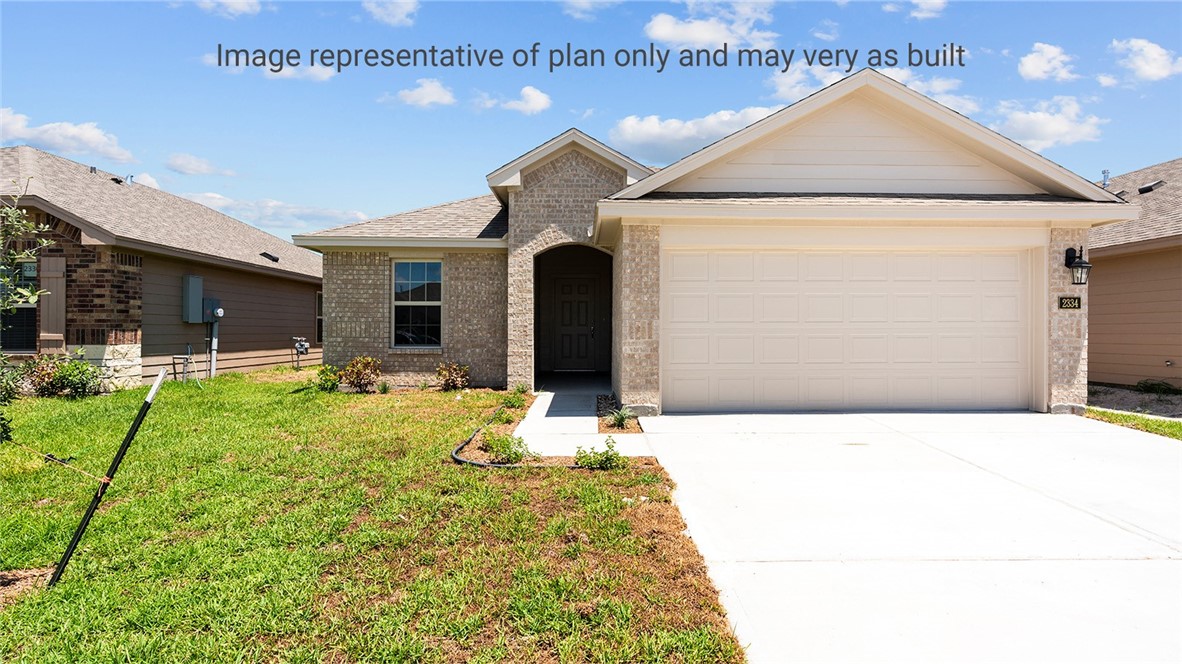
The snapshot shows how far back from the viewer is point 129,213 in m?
13.5

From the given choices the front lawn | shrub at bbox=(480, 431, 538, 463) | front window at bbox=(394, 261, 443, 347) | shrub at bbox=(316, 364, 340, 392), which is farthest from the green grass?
shrub at bbox=(316, 364, 340, 392)

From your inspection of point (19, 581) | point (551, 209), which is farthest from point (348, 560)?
point (551, 209)

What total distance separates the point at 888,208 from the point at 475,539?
7.52 meters

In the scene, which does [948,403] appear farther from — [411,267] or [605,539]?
[411,267]

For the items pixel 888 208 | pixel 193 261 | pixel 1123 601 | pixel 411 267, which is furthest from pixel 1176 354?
pixel 193 261

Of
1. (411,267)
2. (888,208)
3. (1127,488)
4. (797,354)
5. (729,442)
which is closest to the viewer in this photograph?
(1127,488)

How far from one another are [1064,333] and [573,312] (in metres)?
10.5

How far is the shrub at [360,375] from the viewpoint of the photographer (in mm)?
12273

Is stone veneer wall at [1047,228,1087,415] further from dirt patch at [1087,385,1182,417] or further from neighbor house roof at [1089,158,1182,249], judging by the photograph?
neighbor house roof at [1089,158,1182,249]

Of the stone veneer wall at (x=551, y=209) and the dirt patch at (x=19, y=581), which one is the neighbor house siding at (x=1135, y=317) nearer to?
the stone veneer wall at (x=551, y=209)

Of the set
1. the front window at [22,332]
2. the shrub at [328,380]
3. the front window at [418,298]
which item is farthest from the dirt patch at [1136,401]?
the front window at [22,332]

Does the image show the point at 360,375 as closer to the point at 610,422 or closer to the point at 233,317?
the point at 233,317

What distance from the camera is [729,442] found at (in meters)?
7.12

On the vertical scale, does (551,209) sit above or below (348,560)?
above
